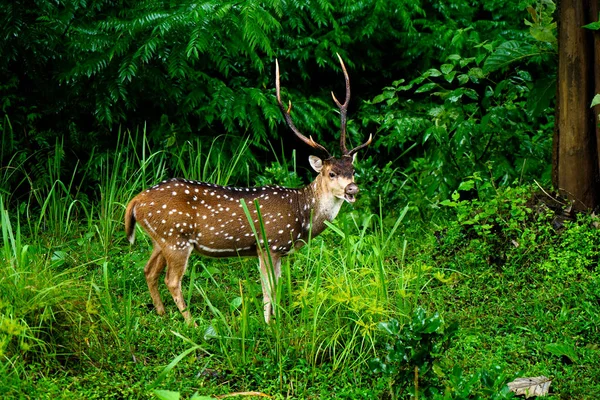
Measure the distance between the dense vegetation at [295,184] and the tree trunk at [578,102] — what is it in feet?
0.69

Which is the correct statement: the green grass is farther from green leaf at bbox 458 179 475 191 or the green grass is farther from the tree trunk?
the tree trunk

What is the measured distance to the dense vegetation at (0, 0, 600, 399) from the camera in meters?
5.15

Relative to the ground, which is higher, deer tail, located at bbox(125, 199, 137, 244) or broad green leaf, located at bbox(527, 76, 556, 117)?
broad green leaf, located at bbox(527, 76, 556, 117)

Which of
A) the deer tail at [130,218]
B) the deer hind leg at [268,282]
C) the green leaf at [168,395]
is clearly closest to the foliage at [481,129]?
the deer hind leg at [268,282]

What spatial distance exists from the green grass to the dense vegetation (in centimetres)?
2

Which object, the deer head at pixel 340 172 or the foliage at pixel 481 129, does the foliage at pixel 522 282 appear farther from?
the deer head at pixel 340 172

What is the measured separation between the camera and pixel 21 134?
7973 mm

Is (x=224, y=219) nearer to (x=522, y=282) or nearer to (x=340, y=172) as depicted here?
(x=340, y=172)

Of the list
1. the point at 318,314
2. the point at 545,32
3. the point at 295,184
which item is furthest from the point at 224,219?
the point at 545,32

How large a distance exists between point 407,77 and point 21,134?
12.7ft

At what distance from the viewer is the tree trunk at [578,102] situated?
6598 mm

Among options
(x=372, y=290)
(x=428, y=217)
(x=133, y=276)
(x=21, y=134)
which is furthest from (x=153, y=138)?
(x=372, y=290)

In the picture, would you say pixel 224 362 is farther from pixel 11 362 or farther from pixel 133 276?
pixel 133 276

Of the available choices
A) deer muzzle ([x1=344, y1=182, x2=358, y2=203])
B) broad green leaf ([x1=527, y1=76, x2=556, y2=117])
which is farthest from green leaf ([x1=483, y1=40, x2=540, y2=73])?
deer muzzle ([x1=344, y1=182, x2=358, y2=203])
